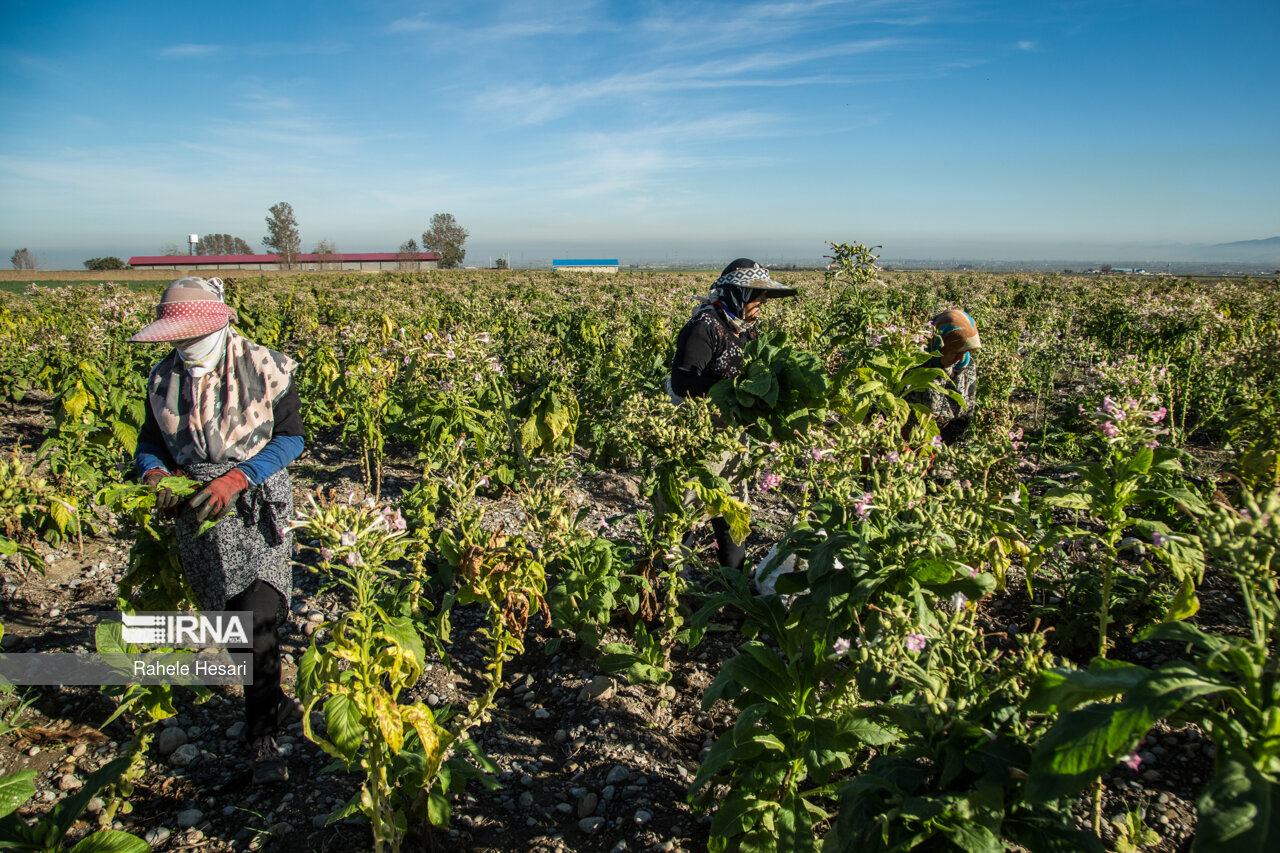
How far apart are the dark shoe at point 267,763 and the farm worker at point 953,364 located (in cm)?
419

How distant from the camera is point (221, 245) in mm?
87875

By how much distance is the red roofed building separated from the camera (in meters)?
67.2

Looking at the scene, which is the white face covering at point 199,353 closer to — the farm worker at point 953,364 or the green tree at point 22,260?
the farm worker at point 953,364

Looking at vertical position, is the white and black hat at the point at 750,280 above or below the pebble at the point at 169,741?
above

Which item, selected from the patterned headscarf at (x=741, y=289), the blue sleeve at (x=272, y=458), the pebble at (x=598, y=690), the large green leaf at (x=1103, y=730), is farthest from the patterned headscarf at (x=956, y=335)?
the blue sleeve at (x=272, y=458)

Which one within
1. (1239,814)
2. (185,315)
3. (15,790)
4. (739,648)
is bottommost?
(739,648)

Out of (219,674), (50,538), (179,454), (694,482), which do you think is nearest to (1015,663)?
(694,482)

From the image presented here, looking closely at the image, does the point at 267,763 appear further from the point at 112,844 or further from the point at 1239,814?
the point at 1239,814

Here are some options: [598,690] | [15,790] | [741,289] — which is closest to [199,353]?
[15,790]

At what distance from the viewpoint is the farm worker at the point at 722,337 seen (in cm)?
426

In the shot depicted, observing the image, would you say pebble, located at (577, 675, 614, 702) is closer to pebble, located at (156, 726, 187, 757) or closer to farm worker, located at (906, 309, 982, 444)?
pebble, located at (156, 726, 187, 757)

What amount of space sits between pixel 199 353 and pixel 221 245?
→ 104 metres

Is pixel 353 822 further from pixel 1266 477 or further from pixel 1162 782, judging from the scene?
pixel 1266 477

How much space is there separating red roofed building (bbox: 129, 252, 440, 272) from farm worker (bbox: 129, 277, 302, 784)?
71564 mm
